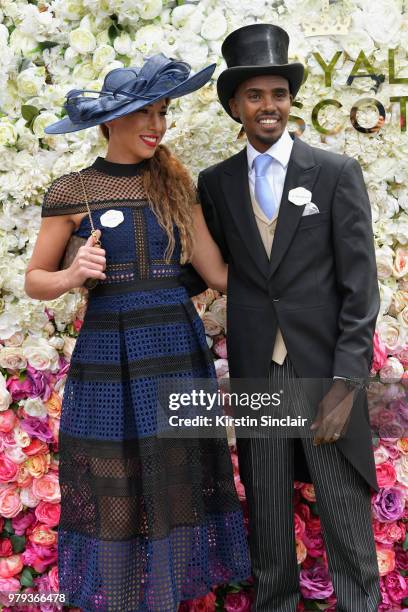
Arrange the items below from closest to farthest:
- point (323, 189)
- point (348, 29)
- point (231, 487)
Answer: point (323, 189) → point (231, 487) → point (348, 29)

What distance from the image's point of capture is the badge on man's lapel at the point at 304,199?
2590 millimetres

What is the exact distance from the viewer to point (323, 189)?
2.60m

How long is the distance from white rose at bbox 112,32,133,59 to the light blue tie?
0.87 metres

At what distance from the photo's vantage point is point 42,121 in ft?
10.5

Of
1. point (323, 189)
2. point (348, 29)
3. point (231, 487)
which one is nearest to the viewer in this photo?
point (323, 189)

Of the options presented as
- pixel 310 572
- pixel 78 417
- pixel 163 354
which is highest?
pixel 163 354

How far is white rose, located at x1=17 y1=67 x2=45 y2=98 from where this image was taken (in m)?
3.20

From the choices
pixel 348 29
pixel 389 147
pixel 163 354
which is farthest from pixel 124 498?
pixel 348 29

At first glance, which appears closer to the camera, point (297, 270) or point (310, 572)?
point (297, 270)

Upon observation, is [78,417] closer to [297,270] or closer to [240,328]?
[240,328]

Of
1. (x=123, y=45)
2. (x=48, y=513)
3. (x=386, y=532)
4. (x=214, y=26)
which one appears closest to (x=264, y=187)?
(x=214, y=26)

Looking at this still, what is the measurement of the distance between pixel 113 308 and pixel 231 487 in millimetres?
797

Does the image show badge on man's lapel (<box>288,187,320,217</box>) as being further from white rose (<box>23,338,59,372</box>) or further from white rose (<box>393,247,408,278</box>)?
white rose (<box>23,338,59,372</box>)

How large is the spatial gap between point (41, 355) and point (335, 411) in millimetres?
1291
